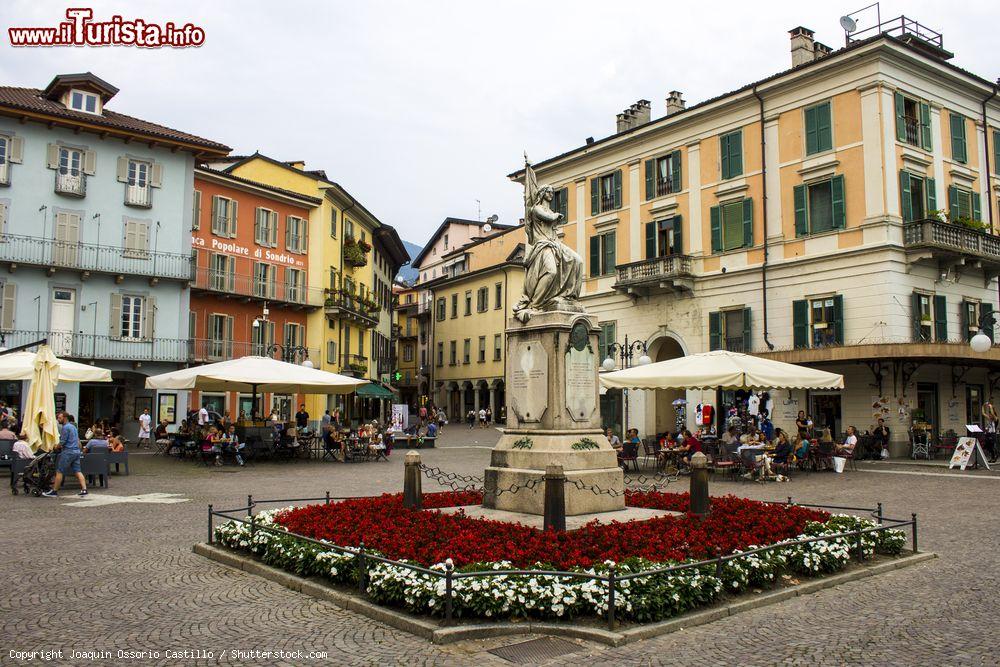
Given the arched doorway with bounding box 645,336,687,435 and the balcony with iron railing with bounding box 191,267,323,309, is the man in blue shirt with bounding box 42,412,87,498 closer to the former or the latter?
the balcony with iron railing with bounding box 191,267,323,309

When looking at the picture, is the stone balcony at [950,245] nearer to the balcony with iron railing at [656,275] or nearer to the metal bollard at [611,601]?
the balcony with iron railing at [656,275]

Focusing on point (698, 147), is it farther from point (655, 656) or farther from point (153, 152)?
point (655, 656)

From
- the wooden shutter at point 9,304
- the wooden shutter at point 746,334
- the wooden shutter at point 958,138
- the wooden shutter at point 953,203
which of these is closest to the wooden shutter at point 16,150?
the wooden shutter at point 9,304

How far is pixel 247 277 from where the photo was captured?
40.6 metres

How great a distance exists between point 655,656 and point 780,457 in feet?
48.8

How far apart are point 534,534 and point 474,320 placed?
54.6 m

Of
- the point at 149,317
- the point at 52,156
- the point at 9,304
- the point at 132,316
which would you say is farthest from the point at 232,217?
the point at 9,304

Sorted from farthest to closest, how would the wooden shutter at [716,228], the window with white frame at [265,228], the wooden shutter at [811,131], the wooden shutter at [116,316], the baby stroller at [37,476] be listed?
the window with white frame at [265,228]
the wooden shutter at [116,316]
the wooden shutter at [716,228]
the wooden shutter at [811,131]
the baby stroller at [37,476]

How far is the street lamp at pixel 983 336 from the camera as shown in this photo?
21312mm

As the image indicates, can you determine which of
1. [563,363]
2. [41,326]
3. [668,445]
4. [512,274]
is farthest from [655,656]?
[512,274]

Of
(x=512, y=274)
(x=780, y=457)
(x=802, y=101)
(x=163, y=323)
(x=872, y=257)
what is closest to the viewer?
(x=780, y=457)

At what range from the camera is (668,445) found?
21.7 metres

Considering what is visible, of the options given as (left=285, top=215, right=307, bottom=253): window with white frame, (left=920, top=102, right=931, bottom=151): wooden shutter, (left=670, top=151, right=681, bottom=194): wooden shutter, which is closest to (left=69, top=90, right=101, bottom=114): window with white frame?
(left=285, top=215, right=307, bottom=253): window with white frame

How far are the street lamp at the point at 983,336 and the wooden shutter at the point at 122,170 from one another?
32.3m
